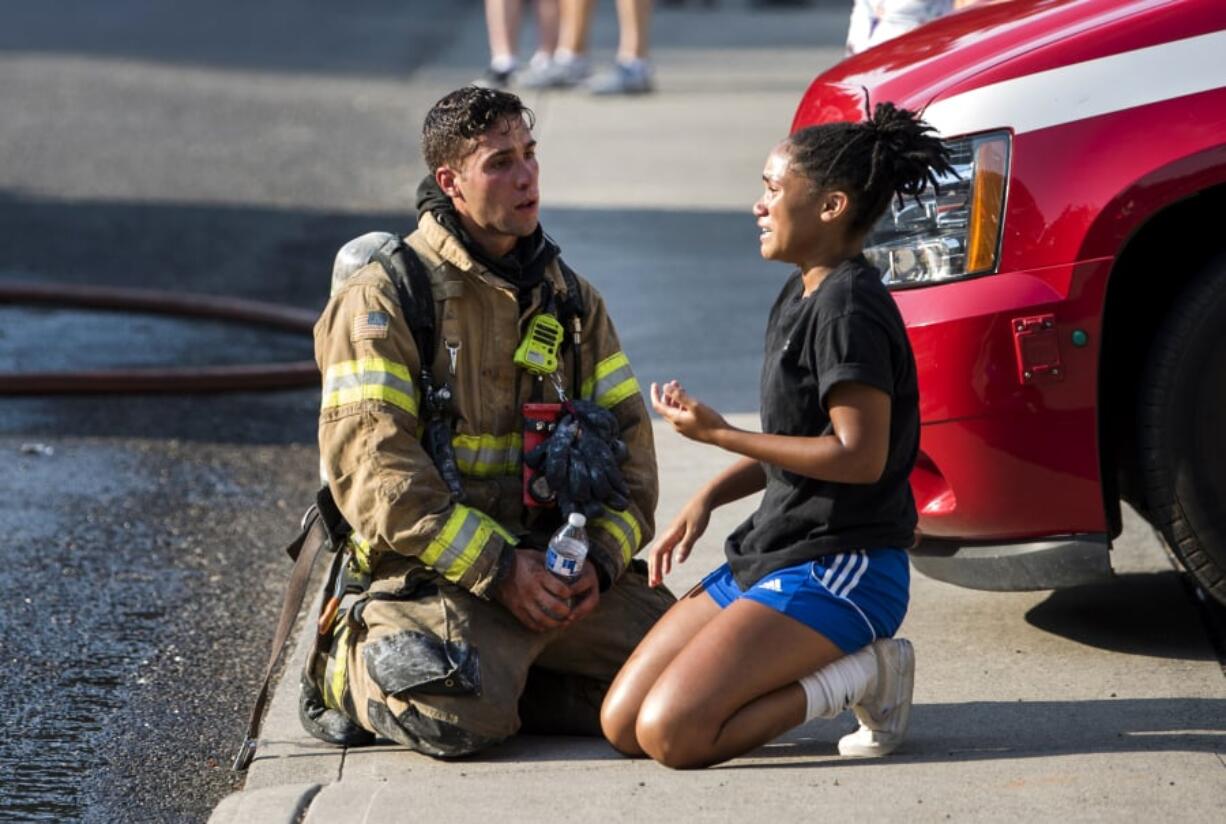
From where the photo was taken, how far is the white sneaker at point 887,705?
13.2 ft

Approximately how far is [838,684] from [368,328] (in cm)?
121

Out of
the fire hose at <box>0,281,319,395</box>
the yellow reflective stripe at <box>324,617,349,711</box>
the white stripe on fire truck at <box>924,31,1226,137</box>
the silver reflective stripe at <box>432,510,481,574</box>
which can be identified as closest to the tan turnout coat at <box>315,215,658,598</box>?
the silver reflective stripe at <box>432,510,481,574</box>

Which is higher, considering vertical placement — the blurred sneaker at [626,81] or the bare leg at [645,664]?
the blurred sneaker at [626,81]

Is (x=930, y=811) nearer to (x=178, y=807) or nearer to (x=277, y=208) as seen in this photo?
(x=178, y=807)

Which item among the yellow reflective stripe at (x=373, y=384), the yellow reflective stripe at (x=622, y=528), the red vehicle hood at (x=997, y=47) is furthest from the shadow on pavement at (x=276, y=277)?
the yellow reflective stripe at (x=373, y=384)

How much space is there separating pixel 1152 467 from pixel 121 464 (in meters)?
3.49

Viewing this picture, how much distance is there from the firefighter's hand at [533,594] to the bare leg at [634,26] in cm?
971

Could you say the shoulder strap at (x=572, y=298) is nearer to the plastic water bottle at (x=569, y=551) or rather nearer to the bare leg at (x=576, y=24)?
the plastic water bottle at (x=569, y=551)

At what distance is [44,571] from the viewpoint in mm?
5480

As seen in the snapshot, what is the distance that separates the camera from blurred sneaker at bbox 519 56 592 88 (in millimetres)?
13938

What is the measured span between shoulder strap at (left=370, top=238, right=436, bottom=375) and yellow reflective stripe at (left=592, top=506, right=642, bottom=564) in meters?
0.50

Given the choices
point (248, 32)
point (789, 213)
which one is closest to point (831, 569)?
point (789, 213)

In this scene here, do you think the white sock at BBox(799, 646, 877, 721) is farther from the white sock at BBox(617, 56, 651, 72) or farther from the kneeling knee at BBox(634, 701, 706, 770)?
the white sock at BBox(617, 56, 651, 72)

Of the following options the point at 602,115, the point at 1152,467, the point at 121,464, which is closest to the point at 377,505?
the point at 1152,467
